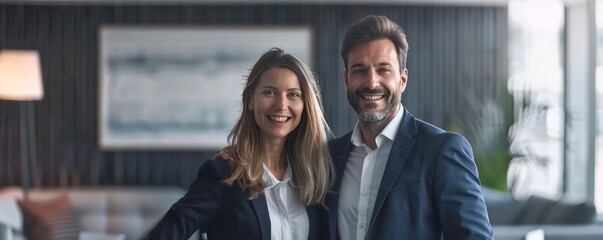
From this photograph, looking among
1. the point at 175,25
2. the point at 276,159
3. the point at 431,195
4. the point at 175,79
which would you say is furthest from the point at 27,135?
the point at 431,195

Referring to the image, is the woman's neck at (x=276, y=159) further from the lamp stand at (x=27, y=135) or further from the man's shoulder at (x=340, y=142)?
the lamp stand at (x=27, y=135)

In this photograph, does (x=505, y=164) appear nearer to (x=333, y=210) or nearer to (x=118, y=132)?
(x=118, y=132)

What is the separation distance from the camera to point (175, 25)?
687 cm

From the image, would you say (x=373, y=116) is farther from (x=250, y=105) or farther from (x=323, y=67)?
(x=323, y=67)

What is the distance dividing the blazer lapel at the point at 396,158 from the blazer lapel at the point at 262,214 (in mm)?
302

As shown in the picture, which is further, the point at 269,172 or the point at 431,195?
the point at 269,172

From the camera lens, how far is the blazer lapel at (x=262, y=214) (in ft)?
6.73

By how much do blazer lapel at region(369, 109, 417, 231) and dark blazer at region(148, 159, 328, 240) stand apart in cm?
33

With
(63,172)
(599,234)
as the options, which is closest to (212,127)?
(63,172)

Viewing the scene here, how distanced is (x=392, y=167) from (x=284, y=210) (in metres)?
0.37

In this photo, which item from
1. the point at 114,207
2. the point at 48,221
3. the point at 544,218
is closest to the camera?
the point at 544,218

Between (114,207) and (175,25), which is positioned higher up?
(175,25)

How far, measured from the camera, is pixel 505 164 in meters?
6.31

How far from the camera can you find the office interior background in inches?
268
